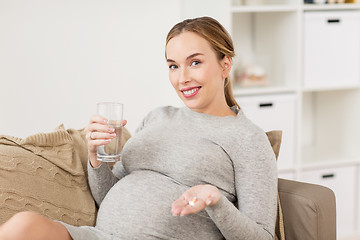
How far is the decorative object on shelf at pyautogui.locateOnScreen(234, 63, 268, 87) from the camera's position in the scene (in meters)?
2.95

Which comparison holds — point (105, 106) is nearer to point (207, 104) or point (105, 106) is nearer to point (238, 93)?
point (207, 104)

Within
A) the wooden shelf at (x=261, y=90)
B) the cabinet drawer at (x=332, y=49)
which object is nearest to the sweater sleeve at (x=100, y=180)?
the wooden shelf at (x=261, y=90)

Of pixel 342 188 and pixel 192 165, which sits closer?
pixel 192 165

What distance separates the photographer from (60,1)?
2662mm

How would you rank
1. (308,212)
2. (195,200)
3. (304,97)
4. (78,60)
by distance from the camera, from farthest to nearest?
(304,97), (78,60), (308,212), (195,200)

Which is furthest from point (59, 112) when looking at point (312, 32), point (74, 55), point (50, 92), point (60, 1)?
point (312, 32)

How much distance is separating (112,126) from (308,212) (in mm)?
660

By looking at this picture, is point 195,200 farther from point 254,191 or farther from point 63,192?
point 63,192

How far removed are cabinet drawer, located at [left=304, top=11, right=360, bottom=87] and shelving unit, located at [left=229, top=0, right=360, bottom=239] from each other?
1cm

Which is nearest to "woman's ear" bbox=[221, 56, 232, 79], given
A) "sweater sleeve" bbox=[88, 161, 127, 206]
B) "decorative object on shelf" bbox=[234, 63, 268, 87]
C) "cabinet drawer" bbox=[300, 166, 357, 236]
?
"sweater sleeve" bbox=[88, 161, 127, 206]

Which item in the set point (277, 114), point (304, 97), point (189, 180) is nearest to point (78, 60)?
point (277, 114)

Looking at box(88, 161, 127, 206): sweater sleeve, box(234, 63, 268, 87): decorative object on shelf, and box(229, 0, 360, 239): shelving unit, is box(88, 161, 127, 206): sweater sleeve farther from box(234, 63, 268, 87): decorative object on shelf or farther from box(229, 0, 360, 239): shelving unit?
box(234, 63, 268, 87): decorative object on shelf

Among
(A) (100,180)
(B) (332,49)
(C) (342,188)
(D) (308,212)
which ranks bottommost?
(C) (342,188)

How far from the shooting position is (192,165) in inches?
65.9
